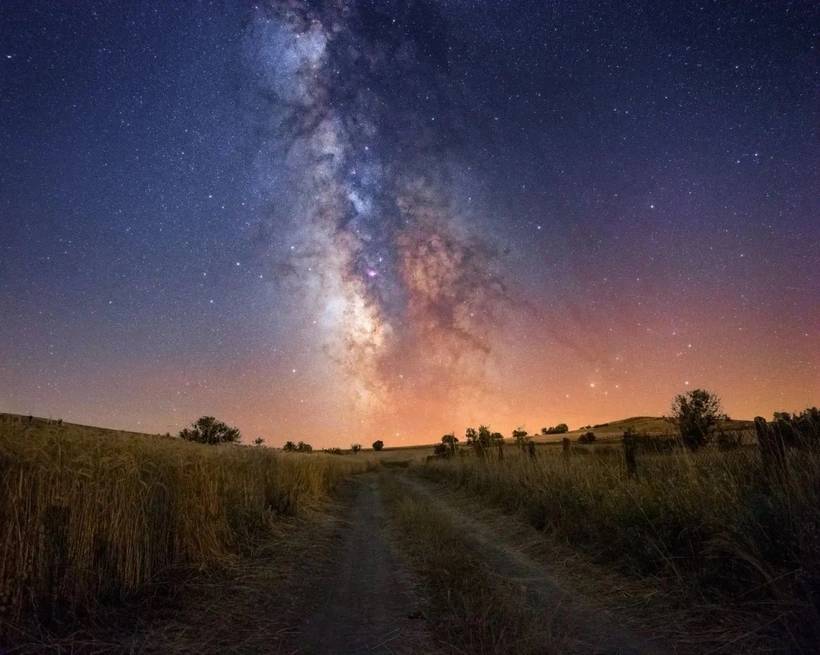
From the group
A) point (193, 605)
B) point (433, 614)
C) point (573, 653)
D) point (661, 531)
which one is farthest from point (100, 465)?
point (661, 531)

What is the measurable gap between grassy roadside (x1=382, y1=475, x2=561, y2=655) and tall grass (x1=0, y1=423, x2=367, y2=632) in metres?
3.61

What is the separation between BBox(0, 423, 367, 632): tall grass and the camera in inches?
195

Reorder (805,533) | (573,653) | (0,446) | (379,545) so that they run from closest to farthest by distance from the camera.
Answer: (573,653) < (805,533) < (0,446) < (379,545)

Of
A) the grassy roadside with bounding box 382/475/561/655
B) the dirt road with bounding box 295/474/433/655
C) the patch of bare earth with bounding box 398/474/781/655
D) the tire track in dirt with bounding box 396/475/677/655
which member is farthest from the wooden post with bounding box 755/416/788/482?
the dirt road with bounding box 295/474/433/655

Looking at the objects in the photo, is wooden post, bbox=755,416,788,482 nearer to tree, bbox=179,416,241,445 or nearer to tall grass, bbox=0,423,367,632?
tall grass, bbox=0,423,367,632

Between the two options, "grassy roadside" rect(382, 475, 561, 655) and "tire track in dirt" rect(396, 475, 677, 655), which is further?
"tire track in dirt" rect(396, 475, 677, 655)

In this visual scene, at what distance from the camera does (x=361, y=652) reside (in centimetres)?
483

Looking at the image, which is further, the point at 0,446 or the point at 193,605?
the point at 193,605

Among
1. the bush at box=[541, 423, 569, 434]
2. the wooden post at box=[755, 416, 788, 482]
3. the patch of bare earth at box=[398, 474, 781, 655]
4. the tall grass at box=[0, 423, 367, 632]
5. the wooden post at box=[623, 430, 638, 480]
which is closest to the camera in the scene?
the patch of bare earth at box=[398, 474, 781, 655]

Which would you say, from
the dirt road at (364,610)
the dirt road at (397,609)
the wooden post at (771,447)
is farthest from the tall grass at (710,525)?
the dirt road at (364,610)

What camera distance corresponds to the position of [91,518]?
227 inches

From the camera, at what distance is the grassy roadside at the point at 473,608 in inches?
182

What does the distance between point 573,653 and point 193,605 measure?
4565 mm

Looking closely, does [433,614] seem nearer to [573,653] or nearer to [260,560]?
[573,653]
